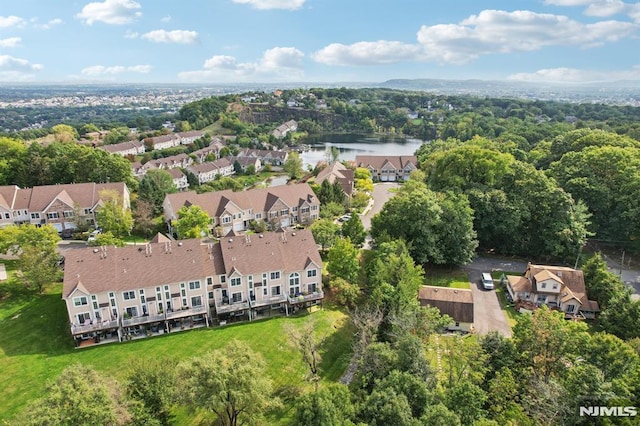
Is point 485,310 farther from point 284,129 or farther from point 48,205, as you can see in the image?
point 284,129

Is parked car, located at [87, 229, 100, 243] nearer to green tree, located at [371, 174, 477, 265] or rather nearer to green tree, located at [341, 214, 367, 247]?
green tree, located at [341, 214, 367, 247]

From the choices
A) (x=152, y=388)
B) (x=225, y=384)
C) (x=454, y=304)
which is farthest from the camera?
(x=454, y=304)

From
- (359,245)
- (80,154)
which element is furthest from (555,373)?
(80,154)

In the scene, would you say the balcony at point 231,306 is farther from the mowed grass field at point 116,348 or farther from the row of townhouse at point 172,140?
the row of townhouse at point 172,140

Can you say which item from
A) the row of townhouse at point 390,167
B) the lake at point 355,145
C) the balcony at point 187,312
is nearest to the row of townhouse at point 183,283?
the balcony at point 187,312

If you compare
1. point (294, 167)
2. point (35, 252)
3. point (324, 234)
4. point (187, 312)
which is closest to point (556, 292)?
point (324, 234)

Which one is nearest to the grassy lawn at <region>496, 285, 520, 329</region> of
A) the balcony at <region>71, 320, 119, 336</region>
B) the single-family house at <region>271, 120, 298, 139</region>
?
the balcony at <region>71, 320, 119, 336</region>
